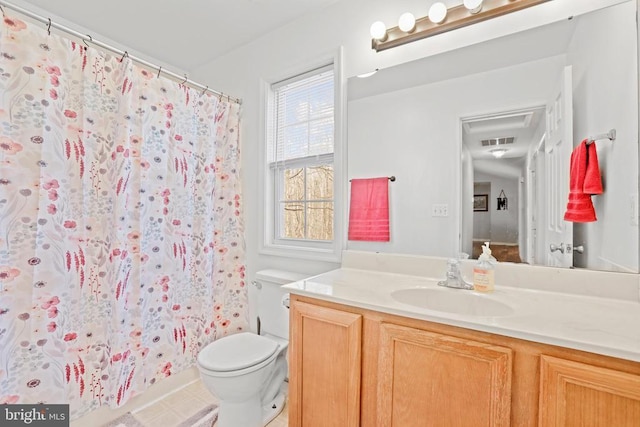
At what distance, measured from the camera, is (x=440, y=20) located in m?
1.37

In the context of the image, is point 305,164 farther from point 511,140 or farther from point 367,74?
point 511,140

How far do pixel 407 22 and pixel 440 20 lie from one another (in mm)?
158

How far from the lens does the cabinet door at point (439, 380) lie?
835 millimetres

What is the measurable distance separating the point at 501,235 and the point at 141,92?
2009 millimetres

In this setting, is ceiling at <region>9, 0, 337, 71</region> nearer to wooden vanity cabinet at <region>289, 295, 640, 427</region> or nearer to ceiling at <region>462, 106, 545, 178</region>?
ceiling at <region>462, 106, 545, 178</region>

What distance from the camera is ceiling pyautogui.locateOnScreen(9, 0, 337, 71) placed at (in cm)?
179

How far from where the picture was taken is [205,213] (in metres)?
1.92

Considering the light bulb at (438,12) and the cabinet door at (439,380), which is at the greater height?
the light bulb at (438,12)

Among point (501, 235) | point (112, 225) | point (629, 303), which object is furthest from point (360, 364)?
point (112, 225)

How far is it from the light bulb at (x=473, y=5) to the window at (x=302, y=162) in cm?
76

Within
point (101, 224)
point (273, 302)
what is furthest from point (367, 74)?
point (101, 224)

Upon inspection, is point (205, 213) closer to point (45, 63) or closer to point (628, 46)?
point (45, 63)

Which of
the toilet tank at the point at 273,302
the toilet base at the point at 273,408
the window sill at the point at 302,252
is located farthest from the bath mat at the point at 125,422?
the window sill at the point at 302,252

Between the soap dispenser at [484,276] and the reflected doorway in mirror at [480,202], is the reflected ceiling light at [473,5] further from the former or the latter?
the soap dispenser at [484,276]
